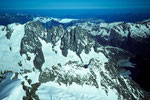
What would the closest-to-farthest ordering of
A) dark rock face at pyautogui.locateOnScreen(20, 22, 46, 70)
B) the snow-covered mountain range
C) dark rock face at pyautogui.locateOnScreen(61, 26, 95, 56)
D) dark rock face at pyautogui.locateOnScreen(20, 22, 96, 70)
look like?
1. the snow-covered mountain range
2. dark rock face at pyautogui.locateOnScreen(20, 22, 46, 70)
3. dark rock face at pyautogui.locateOnScreen(20, 22, 96, 70)
4. dark rock face at pyautogui.locateOnScreen(61, 26, 95, 56)

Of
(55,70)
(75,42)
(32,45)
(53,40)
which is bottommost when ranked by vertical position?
(55,70)

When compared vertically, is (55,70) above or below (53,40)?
below

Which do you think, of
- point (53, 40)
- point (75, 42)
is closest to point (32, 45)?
point (53, 40)

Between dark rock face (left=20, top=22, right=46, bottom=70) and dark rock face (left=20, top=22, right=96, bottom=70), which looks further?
dark rock face (left=20, top=22, right=96, bottom=70)

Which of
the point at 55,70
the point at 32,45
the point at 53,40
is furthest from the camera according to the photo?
the point at 53,40

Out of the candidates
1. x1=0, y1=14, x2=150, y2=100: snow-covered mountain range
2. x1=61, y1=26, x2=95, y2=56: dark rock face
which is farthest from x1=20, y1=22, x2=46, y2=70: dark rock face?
x1=61, y1=26, x2=95, y2=56: dark rock face

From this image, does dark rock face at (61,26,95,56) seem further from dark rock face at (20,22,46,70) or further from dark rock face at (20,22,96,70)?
dark rock face at (20,22,46,70)

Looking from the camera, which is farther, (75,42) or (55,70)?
(75,42)

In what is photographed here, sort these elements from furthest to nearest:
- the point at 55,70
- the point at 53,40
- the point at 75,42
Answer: the point at 75,42 → the point at 53,40 → the point at 55,70

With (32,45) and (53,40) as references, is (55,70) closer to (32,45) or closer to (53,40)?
(32,45)
